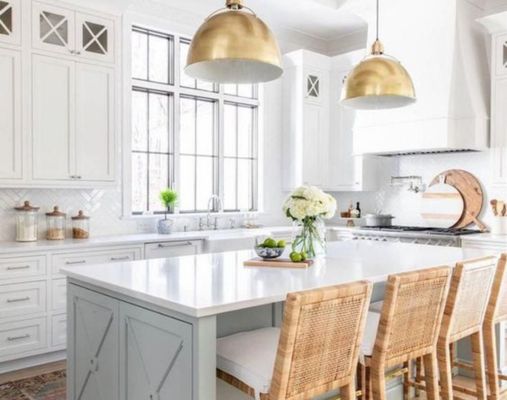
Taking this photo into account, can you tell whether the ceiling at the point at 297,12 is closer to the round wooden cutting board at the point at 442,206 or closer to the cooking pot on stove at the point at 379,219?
the round wooden cutting board at the point at 442,206

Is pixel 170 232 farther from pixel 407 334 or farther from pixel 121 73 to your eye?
pixel 407 334

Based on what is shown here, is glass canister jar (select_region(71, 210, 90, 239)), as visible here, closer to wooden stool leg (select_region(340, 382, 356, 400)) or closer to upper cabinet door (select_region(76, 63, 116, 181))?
upper cabinet door (select_region(76, 63, 116, 181))

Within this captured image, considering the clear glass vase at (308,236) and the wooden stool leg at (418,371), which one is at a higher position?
the clear glass vase at (308,236)

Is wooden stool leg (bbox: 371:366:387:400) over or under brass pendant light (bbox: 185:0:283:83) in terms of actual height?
under

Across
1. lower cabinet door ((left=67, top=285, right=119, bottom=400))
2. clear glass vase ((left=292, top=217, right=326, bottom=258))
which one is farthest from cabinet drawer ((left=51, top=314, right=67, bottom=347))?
clear glass vase ((left=292, top=217, right=326, bottom=258))

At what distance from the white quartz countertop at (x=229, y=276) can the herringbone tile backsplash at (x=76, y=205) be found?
6.93 ft

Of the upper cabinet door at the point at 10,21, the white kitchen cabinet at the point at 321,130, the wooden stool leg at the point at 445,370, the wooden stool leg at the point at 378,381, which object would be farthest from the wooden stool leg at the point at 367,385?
the white kitchen cabinet at the point at 321,130

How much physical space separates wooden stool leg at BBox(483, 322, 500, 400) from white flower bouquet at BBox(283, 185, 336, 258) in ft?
3.60

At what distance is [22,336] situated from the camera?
→ 4.07 m

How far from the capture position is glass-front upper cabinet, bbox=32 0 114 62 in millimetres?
4316

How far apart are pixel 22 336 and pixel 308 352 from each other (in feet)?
9.83

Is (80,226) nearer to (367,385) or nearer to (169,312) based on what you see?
(169,312)

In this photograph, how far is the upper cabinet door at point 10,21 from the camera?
4113 mm

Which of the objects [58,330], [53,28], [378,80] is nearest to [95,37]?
[53,28]
